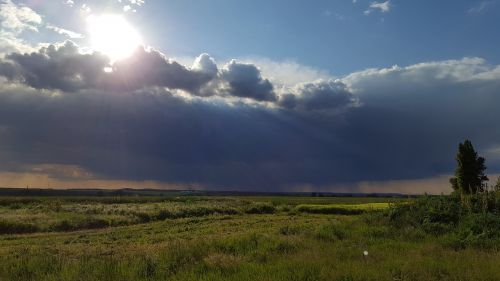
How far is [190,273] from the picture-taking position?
10.6 meters

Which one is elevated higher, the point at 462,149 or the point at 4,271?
the point at 462,149

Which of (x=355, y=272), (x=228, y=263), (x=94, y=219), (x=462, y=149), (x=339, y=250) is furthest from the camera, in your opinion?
(x=462, y=149)

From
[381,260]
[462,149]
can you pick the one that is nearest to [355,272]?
[381,260]

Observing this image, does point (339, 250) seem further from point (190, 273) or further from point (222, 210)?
point (222, 210)

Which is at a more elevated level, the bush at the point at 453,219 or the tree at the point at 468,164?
the tree at the point at 468,164

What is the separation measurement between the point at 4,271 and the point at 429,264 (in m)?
10.2

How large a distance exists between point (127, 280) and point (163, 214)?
4471 centimetres

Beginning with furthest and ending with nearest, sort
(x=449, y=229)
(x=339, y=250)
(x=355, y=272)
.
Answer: (x=449, y=229) → (x=339, y=250) → (x=355, y=272)

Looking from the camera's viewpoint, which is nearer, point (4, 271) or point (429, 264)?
point (429, 264)

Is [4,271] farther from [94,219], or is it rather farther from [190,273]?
[94,219]

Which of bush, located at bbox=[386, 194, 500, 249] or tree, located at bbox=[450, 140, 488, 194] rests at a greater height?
tree, located at bbox=[450, 140, 488, 194]

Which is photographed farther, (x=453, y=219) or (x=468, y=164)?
(x=468, y=164)

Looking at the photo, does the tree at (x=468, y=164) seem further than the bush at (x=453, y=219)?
Yes

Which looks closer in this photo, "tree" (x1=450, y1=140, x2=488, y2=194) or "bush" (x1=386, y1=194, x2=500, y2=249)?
"bush" (x1=386, y1=194, x2=500, y2=249)
